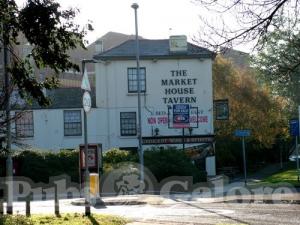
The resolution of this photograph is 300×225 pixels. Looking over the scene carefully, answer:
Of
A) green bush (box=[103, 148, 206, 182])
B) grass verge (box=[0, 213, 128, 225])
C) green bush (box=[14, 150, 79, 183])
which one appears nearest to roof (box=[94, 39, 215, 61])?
green bush (box=[103, 148, 206, 182])

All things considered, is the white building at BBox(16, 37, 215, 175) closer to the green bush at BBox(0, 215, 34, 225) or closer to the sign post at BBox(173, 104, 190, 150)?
the sign post at BBox(173, 104, 190, 150)

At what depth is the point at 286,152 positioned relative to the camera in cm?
5784

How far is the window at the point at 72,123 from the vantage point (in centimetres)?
4428

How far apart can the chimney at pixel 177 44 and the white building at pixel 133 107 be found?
0.34 metres

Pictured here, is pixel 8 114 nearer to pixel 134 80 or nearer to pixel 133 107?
pixel 133 107

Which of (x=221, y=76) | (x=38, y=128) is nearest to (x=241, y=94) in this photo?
(x=221, y=76)

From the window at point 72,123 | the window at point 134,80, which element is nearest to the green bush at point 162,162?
the window at point 72,123

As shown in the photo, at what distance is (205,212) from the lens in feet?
57.8

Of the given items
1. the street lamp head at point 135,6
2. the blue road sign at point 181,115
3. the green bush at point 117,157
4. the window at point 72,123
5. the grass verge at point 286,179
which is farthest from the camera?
the window at point 72,123

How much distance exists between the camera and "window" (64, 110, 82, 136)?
4428 centimetres

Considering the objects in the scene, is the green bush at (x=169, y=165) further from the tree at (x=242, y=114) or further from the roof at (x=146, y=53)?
the tree at (x=242, y=114)

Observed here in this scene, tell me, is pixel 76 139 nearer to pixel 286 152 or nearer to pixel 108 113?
pixel 108 113

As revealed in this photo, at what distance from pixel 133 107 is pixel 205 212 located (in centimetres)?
2670

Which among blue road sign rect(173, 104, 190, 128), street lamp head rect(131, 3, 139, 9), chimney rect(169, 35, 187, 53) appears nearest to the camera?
street lamp head rect(131, 3, 139, 9)
